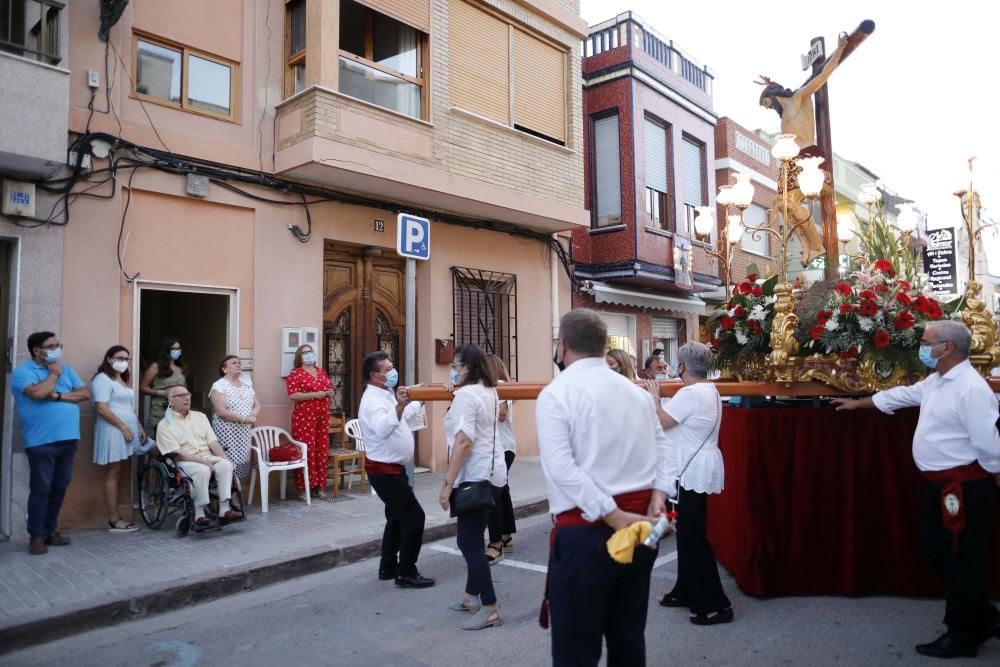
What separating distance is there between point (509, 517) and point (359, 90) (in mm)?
5954

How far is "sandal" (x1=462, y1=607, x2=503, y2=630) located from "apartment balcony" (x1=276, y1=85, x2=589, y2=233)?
219 inches

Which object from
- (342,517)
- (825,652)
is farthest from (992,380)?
(342,517)

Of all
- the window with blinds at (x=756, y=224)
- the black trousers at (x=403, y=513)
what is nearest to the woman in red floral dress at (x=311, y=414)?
the black trousers at (x=403, y=513)

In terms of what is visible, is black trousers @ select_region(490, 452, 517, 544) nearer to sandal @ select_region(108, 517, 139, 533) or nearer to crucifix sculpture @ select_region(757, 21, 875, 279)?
sandal @ select_region(108, 517, 139, 533)

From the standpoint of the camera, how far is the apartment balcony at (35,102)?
20.5 feet

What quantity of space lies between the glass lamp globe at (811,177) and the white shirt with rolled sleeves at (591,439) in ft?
17.9

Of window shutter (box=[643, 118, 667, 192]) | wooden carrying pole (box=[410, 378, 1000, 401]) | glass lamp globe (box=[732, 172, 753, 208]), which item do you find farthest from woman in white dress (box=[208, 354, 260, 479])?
window shutter (box=[643, 118, 667, 192])

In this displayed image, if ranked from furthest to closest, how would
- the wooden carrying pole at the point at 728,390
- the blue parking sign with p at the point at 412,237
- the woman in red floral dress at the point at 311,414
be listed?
1. the woman in red floral dress at the point at 311,414
2. the blue parking sign with p at the point at 412,237
3. the wooden carrying pole at the point at 728,390

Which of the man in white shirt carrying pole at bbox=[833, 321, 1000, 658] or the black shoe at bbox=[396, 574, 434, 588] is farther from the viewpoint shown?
the black shoe at bbox=[396, 574, 434, 588]

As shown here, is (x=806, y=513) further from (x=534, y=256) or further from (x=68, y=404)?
(x=534, y=256)

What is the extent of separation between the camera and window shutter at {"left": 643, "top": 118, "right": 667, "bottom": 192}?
1485 centimetres

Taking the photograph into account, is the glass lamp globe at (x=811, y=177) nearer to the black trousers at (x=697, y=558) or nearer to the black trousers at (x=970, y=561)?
the black trousers at (x=970, y=561)

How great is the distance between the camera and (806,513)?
5.08 m

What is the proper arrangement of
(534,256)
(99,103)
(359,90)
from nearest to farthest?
1. (99,103)
2. (359,90)
3. (534,256)
